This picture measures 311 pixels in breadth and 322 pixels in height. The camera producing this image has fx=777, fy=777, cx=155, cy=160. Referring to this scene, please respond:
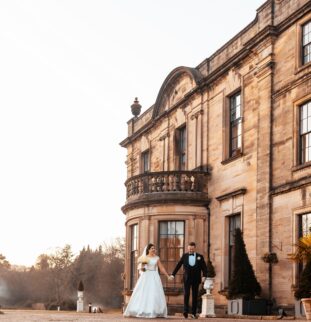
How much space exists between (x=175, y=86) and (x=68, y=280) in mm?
68471

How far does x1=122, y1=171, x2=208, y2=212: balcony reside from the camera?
2930 centimetres

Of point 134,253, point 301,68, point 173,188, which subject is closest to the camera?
point 301,68

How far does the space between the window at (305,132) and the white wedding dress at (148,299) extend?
6.57 metres

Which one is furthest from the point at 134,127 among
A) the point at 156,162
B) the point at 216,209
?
the point at 216,209

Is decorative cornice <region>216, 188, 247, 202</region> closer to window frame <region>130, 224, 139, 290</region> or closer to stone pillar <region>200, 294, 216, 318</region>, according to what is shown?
stone pillar <region>200, 294, 216, 318</region>

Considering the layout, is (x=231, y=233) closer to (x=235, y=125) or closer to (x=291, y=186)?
(x=235, y=125)

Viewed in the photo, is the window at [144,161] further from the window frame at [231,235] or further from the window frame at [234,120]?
the window frame at [231,235]

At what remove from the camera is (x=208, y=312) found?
976 inches

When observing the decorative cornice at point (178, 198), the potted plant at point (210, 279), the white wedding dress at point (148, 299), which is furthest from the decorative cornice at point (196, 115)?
the white wedding dress at point (148, 299)

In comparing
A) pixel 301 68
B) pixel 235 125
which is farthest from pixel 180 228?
pixel 301 68

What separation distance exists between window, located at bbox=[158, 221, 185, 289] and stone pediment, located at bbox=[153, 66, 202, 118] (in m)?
5.79

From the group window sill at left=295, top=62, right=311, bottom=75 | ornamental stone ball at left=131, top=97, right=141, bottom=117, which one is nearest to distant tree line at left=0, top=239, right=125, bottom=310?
ornamental stone ball at left=131, top=97, right=141, bottom=117

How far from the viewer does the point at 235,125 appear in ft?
92.5

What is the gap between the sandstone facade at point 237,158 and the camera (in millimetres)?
23656
